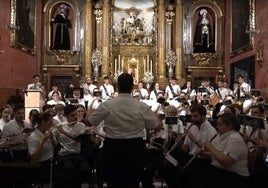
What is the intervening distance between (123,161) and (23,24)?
1292cm

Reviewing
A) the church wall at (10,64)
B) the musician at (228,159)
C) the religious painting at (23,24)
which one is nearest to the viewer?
the musician at (228,159)

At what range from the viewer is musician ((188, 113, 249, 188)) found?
4996 millimetres

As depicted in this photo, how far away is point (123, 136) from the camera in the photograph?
15.6 feet

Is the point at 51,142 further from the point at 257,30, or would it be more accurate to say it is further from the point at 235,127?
the point at 257,30

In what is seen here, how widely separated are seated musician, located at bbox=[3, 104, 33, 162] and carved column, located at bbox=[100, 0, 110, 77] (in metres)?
11.5

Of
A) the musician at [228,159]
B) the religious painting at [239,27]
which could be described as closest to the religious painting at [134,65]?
the religious painting at [239,27]

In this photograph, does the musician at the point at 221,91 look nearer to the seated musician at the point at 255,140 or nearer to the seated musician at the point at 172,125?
the seated musician at the point at 172,125

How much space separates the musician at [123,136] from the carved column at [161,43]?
45.0ft

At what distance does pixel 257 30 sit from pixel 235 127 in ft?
31.3

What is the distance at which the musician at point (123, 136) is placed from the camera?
4.77m

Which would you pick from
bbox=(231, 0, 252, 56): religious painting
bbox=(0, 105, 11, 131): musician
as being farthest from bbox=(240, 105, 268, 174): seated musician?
bbox=(231, 0, 252, 56): religious painting

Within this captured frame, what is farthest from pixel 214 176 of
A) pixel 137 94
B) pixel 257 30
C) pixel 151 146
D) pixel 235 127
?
pixel 257 30

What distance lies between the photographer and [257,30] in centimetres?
1412

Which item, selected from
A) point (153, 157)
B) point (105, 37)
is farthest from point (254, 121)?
point (105, 37)
